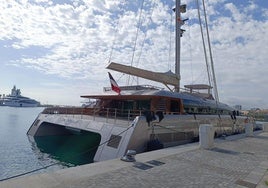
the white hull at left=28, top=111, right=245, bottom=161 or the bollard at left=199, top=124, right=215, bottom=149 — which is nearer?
the white hull at left=28, top=111, right=245, bottom=161

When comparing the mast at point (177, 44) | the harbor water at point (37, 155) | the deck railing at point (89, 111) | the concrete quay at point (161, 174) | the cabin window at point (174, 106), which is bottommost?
the harbor water at point (37, 155)

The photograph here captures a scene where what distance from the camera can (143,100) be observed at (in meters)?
19.9

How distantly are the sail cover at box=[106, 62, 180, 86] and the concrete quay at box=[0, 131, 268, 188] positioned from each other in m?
9.52

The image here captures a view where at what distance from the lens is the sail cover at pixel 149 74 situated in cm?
1903

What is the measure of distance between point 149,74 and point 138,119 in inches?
287

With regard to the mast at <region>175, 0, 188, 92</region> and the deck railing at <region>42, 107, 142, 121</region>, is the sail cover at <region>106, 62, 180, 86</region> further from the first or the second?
the deck railing at <region>42, 107, 142, 121</region>

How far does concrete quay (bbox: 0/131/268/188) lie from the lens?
6.44 meters

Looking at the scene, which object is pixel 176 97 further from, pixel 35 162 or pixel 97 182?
pixel 97 182

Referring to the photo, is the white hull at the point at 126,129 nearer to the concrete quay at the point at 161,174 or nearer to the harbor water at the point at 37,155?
the harbor water at the point at 37,155

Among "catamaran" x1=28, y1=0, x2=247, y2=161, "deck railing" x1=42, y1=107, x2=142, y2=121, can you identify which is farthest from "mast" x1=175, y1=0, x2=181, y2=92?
"deck railing" x1=42, y1=107, x2=142, y2=121

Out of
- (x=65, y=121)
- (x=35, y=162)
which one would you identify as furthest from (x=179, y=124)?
(x=35, y=162)

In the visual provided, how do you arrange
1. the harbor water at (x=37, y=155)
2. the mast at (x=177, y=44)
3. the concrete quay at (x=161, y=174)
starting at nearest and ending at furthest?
the concrete quay at (x=161, y=174)
the harbor water at (x=37, y=155)
the mast at (x=177, y=44)

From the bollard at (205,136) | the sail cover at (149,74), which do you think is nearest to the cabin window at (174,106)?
the sail cover at (149,74)

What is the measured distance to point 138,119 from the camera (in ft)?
45.2
